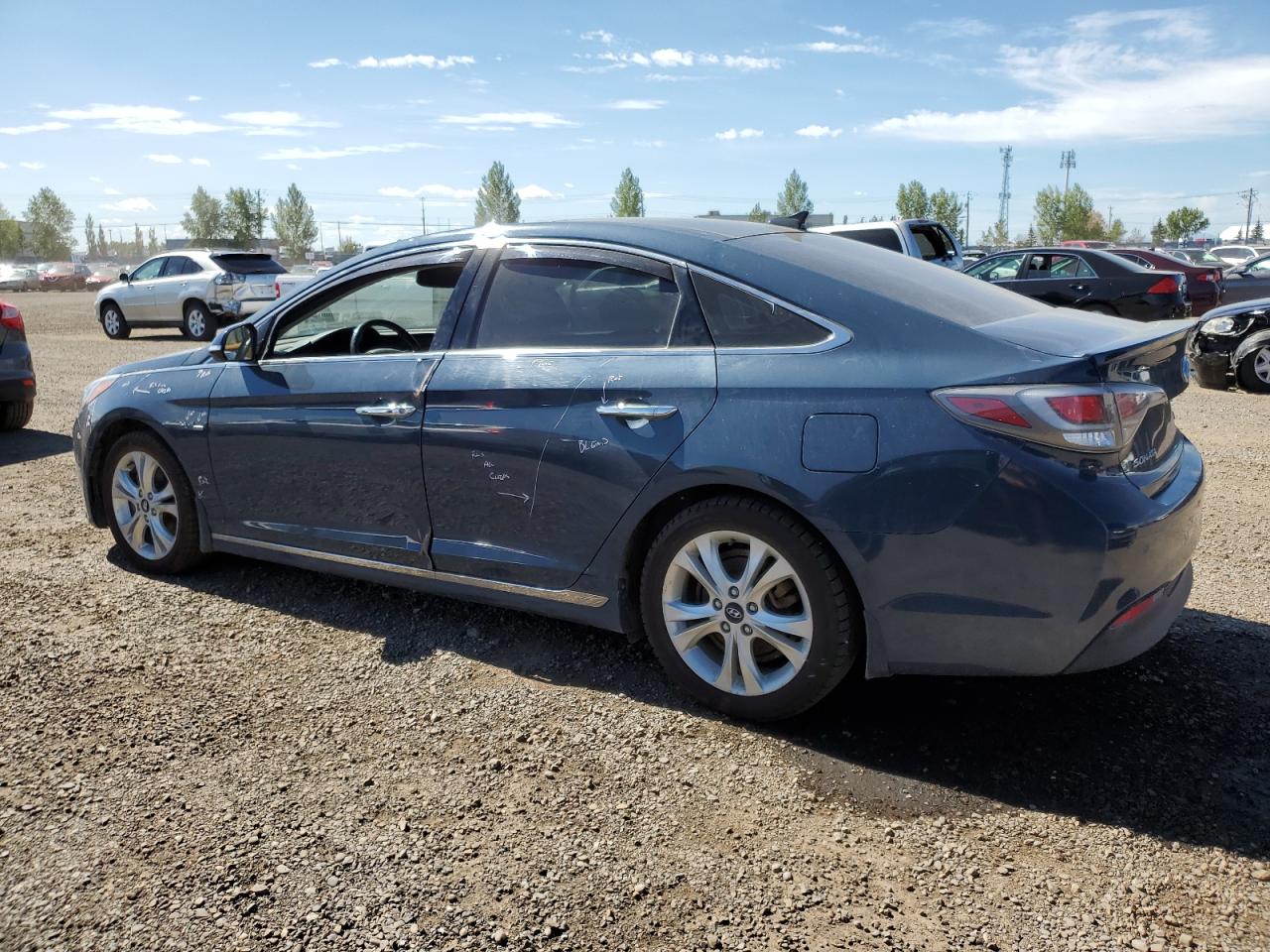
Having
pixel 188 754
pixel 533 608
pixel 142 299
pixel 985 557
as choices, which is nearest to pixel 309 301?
pixel 533 608

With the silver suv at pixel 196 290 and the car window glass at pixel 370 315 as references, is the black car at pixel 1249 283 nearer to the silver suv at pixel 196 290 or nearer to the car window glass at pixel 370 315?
the silver suv at pixel 196 290

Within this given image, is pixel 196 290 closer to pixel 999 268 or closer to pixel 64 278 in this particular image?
pixel 999 268

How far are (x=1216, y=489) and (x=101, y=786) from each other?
19.9 feet

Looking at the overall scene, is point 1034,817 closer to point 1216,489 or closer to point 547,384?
point 547,384

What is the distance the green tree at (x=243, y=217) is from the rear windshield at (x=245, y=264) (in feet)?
301

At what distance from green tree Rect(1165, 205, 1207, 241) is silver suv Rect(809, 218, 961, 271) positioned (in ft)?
341

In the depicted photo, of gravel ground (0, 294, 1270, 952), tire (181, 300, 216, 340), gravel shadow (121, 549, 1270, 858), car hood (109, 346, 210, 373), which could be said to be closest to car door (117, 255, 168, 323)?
tire (181, 300, 216, 340)

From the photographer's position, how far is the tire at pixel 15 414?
28.9 feet

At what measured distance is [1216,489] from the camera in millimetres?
6219

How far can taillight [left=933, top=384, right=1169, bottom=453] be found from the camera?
2.76 m

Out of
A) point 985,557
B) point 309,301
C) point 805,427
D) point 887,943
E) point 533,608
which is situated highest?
point 309,301

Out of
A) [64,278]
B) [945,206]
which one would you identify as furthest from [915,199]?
[64,278]

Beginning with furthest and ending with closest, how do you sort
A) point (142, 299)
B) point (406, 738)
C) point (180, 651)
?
point (142, 299)
point (180, 651)
point (406, 738)

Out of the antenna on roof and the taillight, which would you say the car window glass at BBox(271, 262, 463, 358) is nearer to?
the antenna on roof
